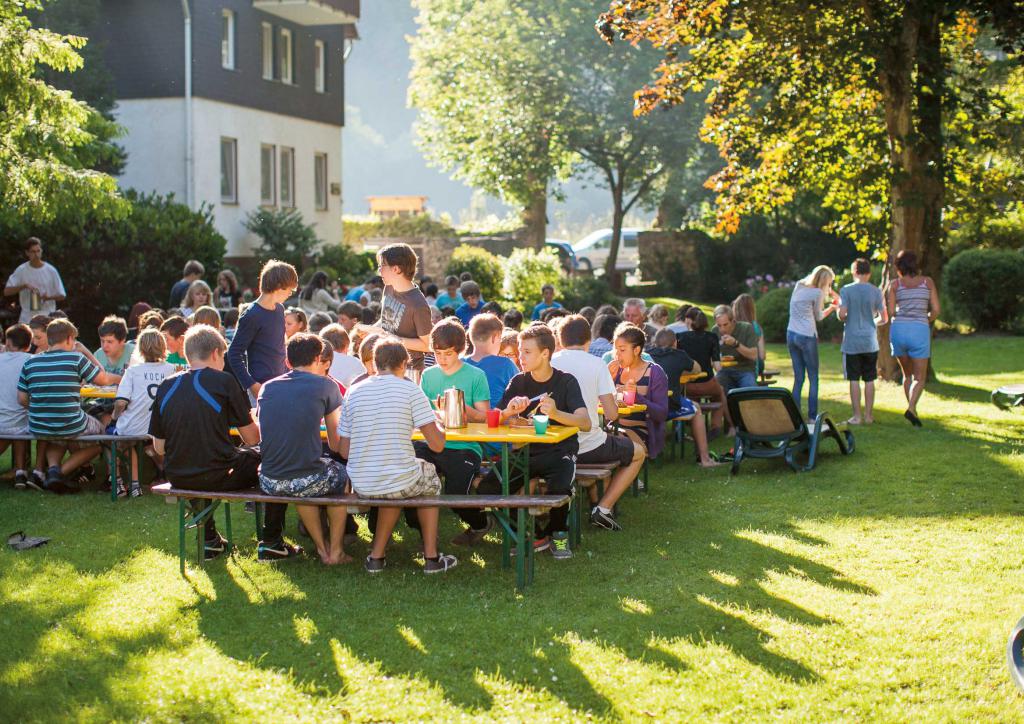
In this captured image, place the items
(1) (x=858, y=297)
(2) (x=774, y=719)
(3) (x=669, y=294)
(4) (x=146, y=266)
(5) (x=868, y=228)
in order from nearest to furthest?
1. (2) (x=774, y=719)
2. (1) (x=858, y=297)
3. (5) (x=868, y=228)
4. (4) (x=146, y=266)
5. (3) (x=669, y=294)

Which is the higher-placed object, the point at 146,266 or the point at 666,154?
the point at 666,154

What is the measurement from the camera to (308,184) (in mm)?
31109

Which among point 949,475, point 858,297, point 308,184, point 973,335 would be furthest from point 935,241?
point 308,184

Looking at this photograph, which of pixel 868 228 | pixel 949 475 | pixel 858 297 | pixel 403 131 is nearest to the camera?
pixel 949 475

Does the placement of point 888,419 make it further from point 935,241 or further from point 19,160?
point 19,160

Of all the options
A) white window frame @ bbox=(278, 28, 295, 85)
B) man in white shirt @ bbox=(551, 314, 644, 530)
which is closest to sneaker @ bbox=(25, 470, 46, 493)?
man in white shirt @ bbox=(551, 314, 644, 530)

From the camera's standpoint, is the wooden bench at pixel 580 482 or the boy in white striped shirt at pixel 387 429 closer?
the boy in white striped shirt at pixel 387 429

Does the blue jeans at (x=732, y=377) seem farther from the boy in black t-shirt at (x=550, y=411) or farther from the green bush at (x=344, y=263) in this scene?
the green bush at (x=344, y=263)

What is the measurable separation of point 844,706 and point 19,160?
1247cm

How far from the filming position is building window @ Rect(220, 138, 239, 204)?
27.8 m

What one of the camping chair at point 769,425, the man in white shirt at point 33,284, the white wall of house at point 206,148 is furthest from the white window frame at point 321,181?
the camping chair at point 769,425

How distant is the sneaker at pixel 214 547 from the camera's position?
8.13 metres

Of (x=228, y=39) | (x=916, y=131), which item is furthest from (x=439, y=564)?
(x=228, y=39)

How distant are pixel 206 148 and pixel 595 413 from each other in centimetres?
1993
